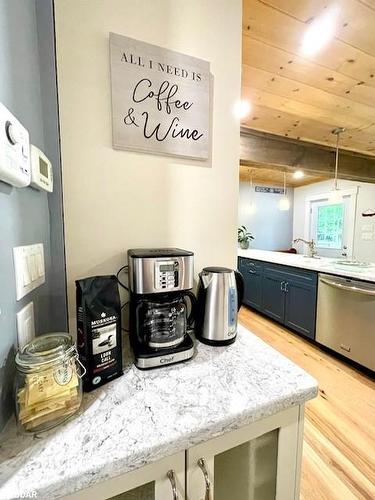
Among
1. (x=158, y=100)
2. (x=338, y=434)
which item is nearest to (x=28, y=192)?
(x=158, y=100)

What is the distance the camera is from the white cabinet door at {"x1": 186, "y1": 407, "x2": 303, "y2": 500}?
0.54 metres

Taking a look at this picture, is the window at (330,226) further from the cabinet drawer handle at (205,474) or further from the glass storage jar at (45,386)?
the glass storage jar at (45,386)

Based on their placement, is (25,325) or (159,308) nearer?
(25,325)

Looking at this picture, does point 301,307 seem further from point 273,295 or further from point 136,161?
point 136,161

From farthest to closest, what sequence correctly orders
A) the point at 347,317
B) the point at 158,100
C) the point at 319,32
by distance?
the point at 347,317, the point at 319,32, the point at 158,100

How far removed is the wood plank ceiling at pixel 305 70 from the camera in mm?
1080

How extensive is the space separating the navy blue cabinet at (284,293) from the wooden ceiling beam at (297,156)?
126cm

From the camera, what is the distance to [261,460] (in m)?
0.62

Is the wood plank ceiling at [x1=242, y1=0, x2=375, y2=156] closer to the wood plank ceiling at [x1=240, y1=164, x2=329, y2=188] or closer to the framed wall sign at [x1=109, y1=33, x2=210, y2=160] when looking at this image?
the framed wall sign at [x1=109, y1=33, x2=210, y2=160]

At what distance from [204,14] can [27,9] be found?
24.9 inches

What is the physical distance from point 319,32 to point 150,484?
1.92 meters

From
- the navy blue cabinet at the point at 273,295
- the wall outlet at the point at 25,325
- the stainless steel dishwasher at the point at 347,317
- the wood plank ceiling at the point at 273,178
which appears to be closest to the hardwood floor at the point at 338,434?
the stainless steel dishwasher at the point at 347,317

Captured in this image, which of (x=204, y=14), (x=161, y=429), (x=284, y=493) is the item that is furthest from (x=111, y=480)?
(x=204, y=14)

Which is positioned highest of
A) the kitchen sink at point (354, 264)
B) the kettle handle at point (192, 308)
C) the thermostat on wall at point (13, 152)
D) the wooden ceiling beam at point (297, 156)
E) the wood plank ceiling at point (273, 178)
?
the wood plank ceiling at point (273, 178)
